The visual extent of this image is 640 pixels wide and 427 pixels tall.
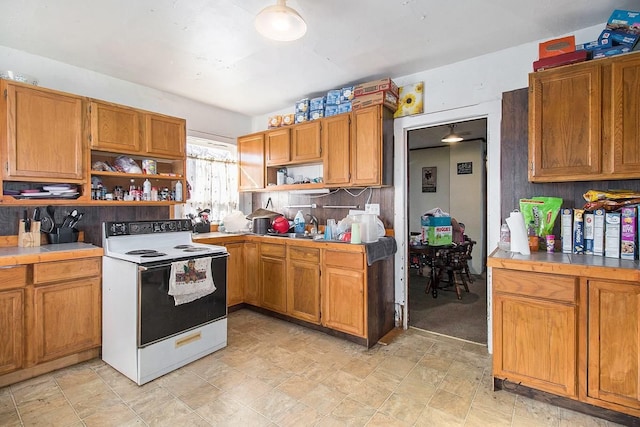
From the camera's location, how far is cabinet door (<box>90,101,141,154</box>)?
9.00ft

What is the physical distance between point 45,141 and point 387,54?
293cm

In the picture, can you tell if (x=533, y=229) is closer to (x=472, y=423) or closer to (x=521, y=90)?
(x=521, y=90)

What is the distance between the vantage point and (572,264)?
5.97 feet

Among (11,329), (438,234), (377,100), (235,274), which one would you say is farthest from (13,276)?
(438,234)

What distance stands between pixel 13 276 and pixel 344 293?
248 centimetres

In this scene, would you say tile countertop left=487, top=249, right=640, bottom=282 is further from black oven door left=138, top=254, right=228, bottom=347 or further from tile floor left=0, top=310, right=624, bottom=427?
black oven door left=138, top=254, right=228, bottom=347

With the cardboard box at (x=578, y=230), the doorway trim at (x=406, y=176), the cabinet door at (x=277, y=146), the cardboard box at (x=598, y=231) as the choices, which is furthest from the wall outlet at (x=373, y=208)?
the cardboard box at (x=598, y=231)

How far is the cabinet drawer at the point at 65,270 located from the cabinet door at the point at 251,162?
6.64 feet

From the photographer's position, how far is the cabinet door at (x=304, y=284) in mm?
3090

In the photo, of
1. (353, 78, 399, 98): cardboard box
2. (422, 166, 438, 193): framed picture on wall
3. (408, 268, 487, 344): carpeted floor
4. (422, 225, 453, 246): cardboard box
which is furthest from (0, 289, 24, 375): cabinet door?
(422, 166, 438, 193): framed picture on wall

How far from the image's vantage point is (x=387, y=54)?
108 inches

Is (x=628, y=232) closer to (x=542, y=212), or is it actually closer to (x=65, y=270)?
(x=542, y=212)

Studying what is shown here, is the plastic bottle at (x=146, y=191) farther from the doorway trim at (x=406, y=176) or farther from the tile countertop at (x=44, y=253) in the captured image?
the doorway trim at (x=406, y=176)

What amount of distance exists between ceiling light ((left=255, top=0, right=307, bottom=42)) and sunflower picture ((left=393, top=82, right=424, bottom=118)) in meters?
1.59
